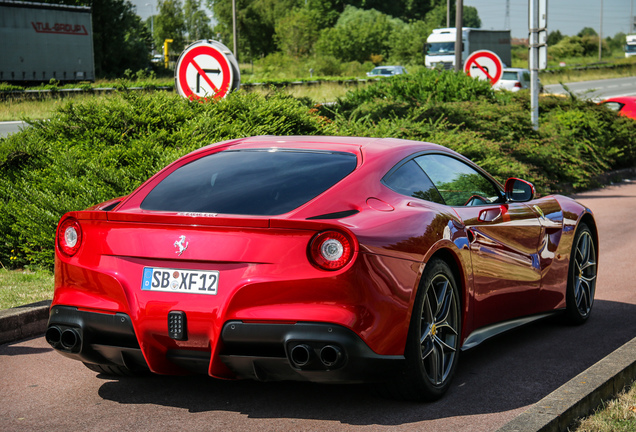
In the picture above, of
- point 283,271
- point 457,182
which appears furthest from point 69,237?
point 457,182

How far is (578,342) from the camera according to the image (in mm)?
6215

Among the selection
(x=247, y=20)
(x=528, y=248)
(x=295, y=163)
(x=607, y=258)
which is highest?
(x=247, y=20)

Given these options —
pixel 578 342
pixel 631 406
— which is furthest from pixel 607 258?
pixel 631 406

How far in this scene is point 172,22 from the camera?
281ft

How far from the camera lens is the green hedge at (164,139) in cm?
853

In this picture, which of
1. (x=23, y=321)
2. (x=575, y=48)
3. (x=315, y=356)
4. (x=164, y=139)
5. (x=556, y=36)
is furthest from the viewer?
(x=556, y=36)

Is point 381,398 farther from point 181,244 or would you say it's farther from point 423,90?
point 423,90

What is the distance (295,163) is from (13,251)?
186 inches

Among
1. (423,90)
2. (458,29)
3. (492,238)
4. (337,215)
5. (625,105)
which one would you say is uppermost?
(458,29)

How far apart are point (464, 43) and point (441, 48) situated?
180cm

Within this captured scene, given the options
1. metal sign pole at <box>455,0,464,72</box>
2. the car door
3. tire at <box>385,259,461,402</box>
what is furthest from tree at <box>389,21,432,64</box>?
tire at <box>385,259,461,402</box>

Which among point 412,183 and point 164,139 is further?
point 164,139

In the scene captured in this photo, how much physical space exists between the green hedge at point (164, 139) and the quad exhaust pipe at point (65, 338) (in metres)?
3.82

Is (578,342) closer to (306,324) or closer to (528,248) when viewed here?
(528,248)
